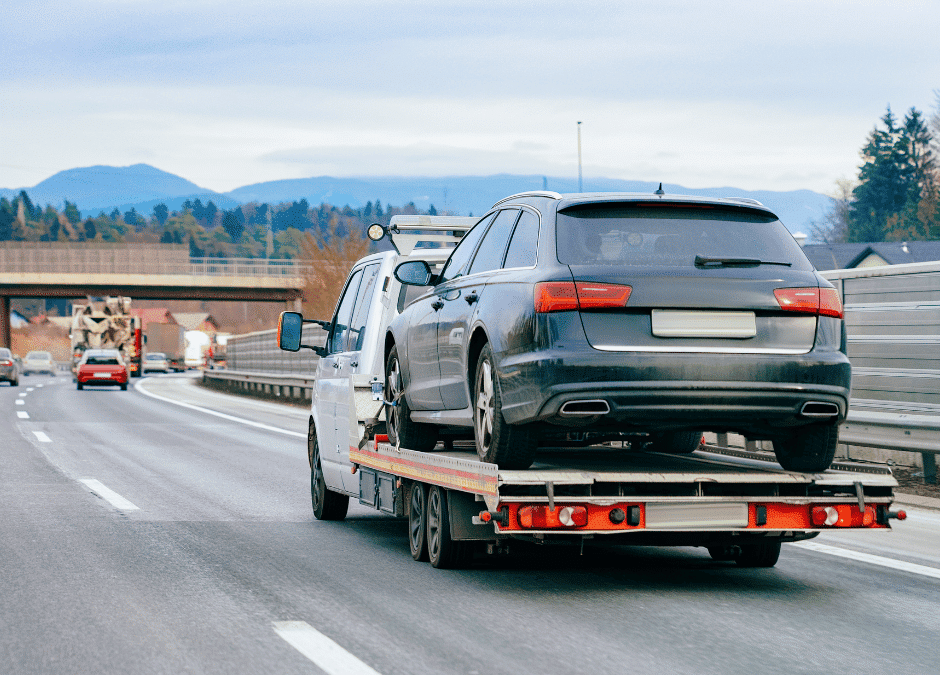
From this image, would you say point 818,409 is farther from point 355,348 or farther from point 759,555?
point 355,348

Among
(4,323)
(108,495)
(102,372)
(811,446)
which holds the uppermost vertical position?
(811,446)

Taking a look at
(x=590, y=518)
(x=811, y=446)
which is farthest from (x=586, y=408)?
(x=811, y=446)

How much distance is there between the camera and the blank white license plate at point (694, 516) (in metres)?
6.70

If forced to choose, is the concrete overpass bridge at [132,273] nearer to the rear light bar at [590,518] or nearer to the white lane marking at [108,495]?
the white lane marking at [108,495]

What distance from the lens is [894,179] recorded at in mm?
109125

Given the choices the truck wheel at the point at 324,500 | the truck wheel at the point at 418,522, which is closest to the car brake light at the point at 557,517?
the truck wheel at the point at 418,522

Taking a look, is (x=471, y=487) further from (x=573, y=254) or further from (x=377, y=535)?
(x=377, y=535)

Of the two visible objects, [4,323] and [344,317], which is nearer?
[344,317]

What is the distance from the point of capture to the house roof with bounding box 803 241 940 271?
264 feet

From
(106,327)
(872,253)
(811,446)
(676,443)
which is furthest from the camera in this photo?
(872,253)

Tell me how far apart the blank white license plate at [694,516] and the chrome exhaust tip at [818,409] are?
1.78 ft

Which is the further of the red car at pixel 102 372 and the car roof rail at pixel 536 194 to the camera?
the red car at pixel 102 372

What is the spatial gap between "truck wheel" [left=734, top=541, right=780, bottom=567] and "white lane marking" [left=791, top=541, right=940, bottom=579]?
2.17 feet

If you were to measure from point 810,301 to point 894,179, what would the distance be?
108 metres
